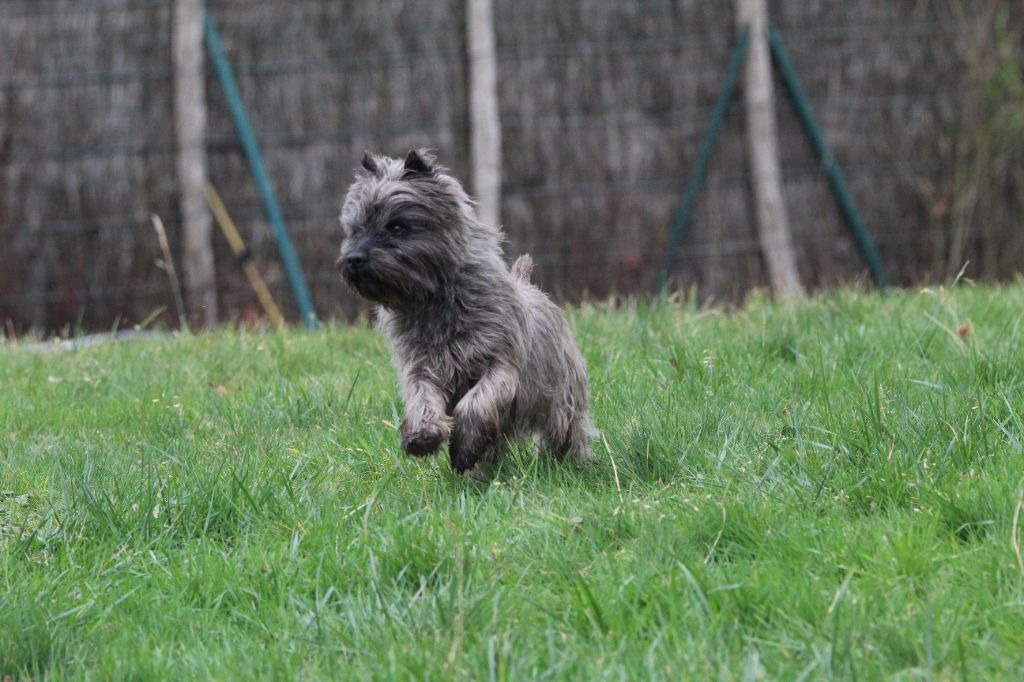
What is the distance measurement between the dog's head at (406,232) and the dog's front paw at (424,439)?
0.65 metres

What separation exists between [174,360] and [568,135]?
459 cm

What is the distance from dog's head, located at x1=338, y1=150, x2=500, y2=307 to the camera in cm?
436

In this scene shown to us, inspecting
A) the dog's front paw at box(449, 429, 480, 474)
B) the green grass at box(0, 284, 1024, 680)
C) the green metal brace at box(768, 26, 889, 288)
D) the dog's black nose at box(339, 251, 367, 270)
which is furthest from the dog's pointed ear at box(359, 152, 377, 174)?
the green metal brace at box(768, 26, 889, 288)

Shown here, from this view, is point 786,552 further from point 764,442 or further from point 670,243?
point 670,243

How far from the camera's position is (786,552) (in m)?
3.11

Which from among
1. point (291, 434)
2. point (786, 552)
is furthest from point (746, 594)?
point (291, 434)

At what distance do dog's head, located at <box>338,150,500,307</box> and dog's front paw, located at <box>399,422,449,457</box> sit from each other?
2.12 ft

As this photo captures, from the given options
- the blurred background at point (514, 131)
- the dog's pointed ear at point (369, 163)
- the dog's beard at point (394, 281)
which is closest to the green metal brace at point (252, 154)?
the blurred background at point (514, 131)

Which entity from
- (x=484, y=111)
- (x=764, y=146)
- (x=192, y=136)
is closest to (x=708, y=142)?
(x=764, y=146)

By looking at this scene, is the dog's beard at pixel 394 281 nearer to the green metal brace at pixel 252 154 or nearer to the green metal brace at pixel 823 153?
the green metal brace at pixel 252 154

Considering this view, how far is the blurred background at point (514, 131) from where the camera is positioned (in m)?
9.73

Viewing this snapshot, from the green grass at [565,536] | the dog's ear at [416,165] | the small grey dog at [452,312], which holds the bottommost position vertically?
the green grass at [565,536]

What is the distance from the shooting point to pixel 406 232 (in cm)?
446

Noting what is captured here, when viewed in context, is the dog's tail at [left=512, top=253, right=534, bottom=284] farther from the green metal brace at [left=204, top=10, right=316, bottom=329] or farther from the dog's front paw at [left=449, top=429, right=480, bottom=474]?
the green metal brace at [left=204, top=10, right=316, bottom=329]
